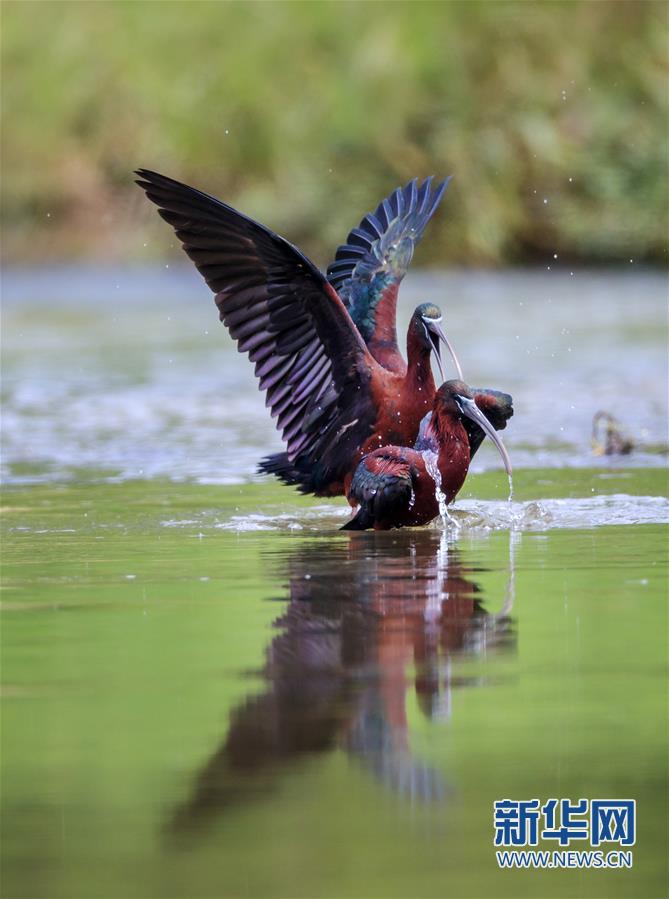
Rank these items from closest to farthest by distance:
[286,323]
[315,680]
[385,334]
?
[315,680]
[286,323]
[385,334]

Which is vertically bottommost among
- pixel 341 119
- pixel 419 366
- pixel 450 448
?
pixel 450 448

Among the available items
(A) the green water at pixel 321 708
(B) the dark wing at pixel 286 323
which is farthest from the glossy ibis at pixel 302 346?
(A) the green water at pixel 321 708

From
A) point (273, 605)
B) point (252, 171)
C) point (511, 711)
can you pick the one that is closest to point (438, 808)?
point (511, 711)

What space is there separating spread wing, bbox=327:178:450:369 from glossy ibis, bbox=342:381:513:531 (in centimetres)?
104

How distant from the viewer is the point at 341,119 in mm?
30297

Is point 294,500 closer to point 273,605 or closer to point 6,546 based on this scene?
point 6,546

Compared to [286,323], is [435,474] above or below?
below

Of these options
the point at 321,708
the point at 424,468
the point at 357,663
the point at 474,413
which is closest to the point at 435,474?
the point at 424,468

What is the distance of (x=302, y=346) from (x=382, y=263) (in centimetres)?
133

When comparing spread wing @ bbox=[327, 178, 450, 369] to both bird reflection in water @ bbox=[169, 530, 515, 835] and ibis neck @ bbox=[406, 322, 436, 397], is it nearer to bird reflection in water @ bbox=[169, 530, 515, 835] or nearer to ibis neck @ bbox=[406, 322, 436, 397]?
ibis neck @ bbox=[406, 322, 436, 397]

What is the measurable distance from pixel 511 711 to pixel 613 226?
23.8 m

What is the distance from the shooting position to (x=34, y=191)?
32750mm

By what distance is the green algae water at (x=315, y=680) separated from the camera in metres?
4.01

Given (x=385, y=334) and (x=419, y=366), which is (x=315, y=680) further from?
(x=385, y=334)
